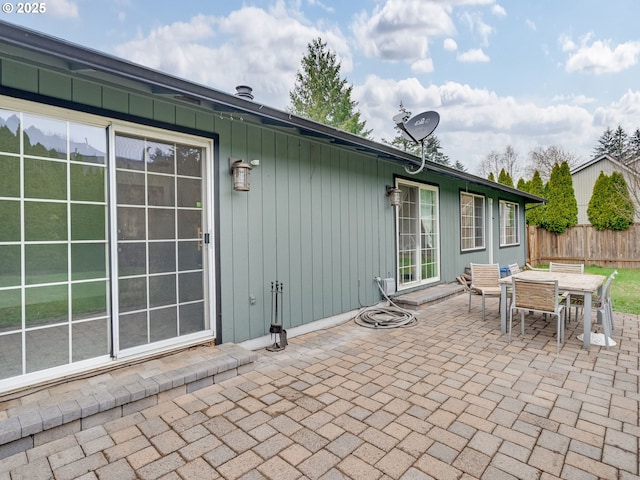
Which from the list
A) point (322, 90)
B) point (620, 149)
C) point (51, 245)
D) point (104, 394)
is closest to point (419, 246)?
point (104, 394)

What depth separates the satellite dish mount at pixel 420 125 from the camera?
5125mm

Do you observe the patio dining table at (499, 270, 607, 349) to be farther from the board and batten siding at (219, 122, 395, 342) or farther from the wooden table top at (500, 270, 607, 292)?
the board and batten siding at (219, 122, 395, 342)

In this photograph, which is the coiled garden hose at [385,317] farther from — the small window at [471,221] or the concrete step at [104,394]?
the small window at [471,221]

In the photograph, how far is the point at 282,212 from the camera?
160 inches

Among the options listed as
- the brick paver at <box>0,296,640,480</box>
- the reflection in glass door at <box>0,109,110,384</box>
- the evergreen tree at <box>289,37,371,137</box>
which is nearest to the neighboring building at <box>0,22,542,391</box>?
the reflection in glass door at <box>0,109,110,384</box>

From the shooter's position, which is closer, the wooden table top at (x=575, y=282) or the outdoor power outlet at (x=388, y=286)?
the wooden table top at (x=575, y=282)

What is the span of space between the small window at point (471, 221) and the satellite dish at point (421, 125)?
10.9 ft

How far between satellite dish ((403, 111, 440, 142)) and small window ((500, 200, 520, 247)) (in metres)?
6.07

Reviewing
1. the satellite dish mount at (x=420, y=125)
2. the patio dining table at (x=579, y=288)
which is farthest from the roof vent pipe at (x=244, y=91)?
the patio dining table at (x=579, y=288)

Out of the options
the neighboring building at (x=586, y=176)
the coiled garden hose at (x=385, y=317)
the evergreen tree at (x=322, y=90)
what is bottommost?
the coiled garden hose at (x=385, y=317)

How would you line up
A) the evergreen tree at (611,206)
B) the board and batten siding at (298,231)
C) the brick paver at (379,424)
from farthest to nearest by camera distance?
the evergreen tree at (611,206)
the board and batten siding at (298,231)
the brick paver at (379,424)

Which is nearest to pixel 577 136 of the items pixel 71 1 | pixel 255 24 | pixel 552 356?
pixel 255 24

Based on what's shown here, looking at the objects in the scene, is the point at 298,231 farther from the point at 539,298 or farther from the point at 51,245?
the point at 539,298

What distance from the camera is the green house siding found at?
9.65 feet
